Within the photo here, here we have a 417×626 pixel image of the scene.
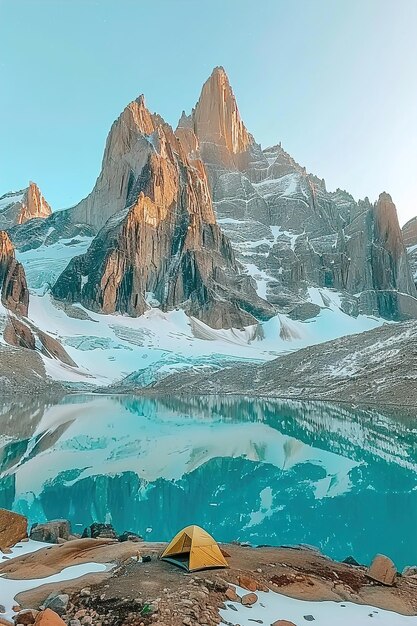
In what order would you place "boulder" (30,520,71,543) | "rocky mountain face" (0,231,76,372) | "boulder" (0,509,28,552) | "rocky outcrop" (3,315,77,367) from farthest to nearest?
"rocky mountain face" (0,231,76,372)
"rocky outcrop" (3,315,77,367)
"boulder" (30,520,71,543)
"boulder" (0,509,28,552)

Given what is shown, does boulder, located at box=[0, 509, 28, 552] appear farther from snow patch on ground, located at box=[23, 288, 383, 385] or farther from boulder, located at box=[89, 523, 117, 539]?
snow patch on ground, located at box=[23, 288, 383, 385]

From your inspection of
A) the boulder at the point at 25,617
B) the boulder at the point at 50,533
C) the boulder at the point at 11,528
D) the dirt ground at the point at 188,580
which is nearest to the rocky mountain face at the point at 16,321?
the boulder at the point at 50,533

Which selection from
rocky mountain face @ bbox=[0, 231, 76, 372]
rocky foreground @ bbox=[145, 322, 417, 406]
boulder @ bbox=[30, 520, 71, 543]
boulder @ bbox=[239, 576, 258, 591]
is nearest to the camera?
boulder @ bbox=[239, 576, 258, 591]

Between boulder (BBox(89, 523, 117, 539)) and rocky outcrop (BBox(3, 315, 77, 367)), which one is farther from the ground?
rocky outcrop (BBox(3, 315, 77, 367))

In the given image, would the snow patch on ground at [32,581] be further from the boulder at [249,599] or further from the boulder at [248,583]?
the boulder at [249,599]

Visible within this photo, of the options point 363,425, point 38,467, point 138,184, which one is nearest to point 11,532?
point 38,467

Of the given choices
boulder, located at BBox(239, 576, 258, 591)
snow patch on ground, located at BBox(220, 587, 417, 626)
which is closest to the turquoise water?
snow patch on ground, located at BBox(220, 587, 417, 626)

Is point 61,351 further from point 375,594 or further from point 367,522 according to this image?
point 375,594
